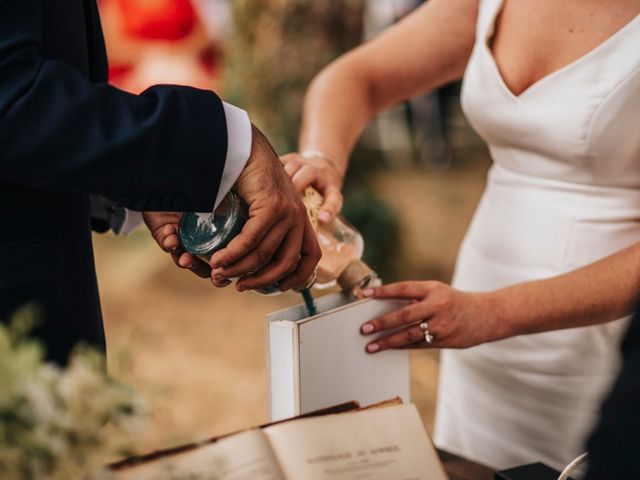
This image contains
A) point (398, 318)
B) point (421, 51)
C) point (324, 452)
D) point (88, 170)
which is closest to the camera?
point (324, 452)

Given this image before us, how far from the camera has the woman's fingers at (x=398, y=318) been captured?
122 centimetres

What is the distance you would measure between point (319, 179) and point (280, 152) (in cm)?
334

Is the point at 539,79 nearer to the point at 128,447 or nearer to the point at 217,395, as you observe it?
the point at 128,447

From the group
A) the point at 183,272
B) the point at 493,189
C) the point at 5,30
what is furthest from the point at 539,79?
the point at 183,272

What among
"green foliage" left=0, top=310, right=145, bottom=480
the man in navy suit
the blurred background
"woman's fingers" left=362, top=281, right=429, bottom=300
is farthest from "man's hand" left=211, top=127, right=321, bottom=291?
the blurred background

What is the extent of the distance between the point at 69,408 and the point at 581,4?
49.3 inches

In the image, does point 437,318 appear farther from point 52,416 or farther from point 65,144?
point 52,416

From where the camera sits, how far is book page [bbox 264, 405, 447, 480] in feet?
2.89

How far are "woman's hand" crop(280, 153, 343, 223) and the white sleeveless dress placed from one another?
1.21 feet

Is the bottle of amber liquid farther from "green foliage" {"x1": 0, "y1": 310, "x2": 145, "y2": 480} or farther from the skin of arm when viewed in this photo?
"green foliage" {"x1": 0, "y1": 310, "x2": 145, "y2": 480}

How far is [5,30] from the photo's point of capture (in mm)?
979

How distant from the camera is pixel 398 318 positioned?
1.24 metres

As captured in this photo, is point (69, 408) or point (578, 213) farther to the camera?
point (578, 213)

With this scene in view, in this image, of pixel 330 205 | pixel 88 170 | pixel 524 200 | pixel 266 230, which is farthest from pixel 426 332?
pixel 88 170
